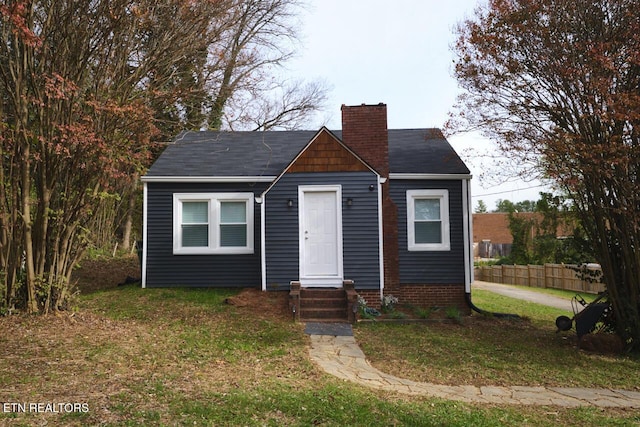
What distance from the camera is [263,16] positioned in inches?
763

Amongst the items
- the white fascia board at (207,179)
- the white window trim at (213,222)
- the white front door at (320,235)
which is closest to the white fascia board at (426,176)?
the white front door at (320,235)

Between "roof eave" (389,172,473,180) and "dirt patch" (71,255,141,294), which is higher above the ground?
"roof eave" (389,172,473,180)

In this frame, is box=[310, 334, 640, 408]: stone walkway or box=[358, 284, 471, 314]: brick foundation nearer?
box=[310, 334, 640, 408]: stone walkway

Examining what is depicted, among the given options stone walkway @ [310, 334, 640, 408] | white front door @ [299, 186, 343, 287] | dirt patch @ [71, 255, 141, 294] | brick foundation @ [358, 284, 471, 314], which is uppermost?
white front door @ [299, 186, 343, 287]

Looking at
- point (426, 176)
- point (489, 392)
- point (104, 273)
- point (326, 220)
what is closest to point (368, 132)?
point (426, 176)

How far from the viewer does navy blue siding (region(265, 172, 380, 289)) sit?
10.5m

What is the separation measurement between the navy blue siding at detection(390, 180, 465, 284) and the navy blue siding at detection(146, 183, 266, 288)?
3676 millimetres

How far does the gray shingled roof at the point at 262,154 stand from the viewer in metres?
12.0

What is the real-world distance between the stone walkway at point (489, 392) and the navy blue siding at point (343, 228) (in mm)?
3903

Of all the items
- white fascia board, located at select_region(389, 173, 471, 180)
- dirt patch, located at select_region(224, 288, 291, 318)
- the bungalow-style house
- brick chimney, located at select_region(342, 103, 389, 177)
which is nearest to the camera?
dirt patch, located at select_region(224, 288, 291, 318)

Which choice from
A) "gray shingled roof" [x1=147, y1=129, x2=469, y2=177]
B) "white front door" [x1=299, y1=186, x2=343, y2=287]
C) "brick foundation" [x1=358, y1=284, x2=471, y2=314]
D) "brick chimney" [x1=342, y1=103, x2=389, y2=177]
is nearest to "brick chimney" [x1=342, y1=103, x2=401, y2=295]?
"brick chimney" [x1=342, y1=103, x2=389, y2=177]

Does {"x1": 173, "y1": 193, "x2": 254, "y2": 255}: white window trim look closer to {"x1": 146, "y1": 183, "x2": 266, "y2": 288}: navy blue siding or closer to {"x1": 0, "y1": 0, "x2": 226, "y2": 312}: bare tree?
{"x1": 146, "y1": 183, "x2": 266, "y2": 288}: navy blue siding

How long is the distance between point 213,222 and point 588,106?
339 inches

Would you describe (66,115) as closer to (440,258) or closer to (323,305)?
(323,305)
